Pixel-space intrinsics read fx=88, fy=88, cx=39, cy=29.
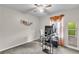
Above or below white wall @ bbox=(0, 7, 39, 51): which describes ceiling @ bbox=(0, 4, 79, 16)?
above

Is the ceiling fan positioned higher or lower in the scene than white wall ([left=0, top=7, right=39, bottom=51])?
higher

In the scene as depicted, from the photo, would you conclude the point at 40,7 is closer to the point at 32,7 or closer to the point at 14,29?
the point at 32,7

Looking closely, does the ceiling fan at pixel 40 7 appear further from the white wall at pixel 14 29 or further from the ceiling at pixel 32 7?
the white wall at pixel 14 29

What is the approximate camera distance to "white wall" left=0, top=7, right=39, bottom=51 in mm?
1291

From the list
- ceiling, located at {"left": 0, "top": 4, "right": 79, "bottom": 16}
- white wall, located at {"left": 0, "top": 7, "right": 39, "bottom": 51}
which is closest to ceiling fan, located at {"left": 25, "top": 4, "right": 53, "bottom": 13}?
ceiling, located at {"left": 0, "top": 4, "right": 79, "bottom": 16}

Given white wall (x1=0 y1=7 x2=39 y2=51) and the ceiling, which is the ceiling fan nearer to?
the ceiling

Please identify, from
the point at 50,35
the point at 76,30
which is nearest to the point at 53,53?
the point at 50,35

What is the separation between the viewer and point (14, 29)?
4.49ft

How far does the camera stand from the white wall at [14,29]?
129 centimetres

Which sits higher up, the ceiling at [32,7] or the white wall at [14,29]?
the ceiling at [32,7]

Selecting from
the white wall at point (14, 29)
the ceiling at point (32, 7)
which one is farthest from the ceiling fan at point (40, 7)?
the white wall at point (14, 29)

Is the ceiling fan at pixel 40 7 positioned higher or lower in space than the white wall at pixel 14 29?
higher
